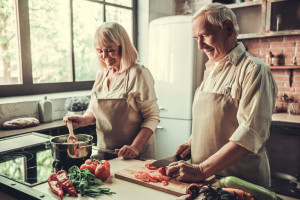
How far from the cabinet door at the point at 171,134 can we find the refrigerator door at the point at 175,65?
86 mm

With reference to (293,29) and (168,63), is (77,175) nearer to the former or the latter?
(168,63)

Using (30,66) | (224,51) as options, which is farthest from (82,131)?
(224,51)

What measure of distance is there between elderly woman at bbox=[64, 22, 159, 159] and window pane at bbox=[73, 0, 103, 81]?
73.1 inches

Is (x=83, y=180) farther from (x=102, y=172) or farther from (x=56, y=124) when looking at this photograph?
(x=56, y=124)

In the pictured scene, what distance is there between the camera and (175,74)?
3.50m

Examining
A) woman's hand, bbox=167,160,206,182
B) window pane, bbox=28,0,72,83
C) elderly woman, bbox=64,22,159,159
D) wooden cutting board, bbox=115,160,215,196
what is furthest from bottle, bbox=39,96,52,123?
woman's hand, bbox=167,160,206,182

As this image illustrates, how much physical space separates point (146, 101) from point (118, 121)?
21 centimetres

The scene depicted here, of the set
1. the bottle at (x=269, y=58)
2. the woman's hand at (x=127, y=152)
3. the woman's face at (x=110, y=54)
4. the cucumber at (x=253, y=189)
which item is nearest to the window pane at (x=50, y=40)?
the woman's face at (x=110, y=54)

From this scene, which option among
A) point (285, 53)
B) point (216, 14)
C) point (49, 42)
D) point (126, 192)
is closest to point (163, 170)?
point (126, 192)

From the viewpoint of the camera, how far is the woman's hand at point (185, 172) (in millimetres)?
1123

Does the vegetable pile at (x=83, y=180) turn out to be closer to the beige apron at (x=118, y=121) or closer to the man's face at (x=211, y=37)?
the beige apron at (x=118, y=121)

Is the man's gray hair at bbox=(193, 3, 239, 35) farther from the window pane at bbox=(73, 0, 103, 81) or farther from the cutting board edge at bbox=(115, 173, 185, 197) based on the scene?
the window pane at bbox=(73, 0, 103, 81)

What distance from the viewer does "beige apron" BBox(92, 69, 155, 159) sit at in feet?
5.66

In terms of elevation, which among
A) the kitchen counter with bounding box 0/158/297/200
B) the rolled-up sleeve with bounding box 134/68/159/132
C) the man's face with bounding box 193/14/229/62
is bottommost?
the kitchen counter with bounding box 0/158/297/200
